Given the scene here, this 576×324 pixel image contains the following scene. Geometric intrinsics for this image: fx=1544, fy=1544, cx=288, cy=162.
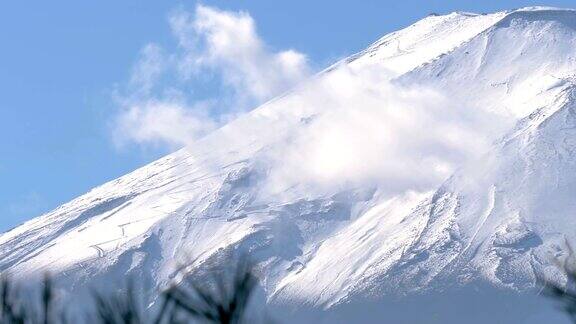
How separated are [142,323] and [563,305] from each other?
24.7 ft

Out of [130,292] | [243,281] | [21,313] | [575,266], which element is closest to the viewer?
[575,266]

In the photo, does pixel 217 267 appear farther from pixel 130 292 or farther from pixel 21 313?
pixel 21 313

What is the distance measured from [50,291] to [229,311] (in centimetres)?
478

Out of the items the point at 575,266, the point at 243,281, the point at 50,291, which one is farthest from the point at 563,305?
the point at 50,291

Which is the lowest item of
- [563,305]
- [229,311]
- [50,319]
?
[563,305]

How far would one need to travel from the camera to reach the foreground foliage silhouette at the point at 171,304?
23.6 meters

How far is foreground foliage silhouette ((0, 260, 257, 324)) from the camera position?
77.4ft

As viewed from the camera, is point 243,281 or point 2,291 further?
point 2,291

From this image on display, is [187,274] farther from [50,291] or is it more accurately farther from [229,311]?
[50,291]

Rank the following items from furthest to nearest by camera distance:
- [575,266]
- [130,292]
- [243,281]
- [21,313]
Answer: [21,313] → [130,292] → [243,281] → [575,266]

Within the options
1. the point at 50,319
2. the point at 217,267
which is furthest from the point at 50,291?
the point at 217,267

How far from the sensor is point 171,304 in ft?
86.5

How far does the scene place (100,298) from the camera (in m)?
26.0

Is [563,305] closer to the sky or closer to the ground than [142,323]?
closer to the ground
